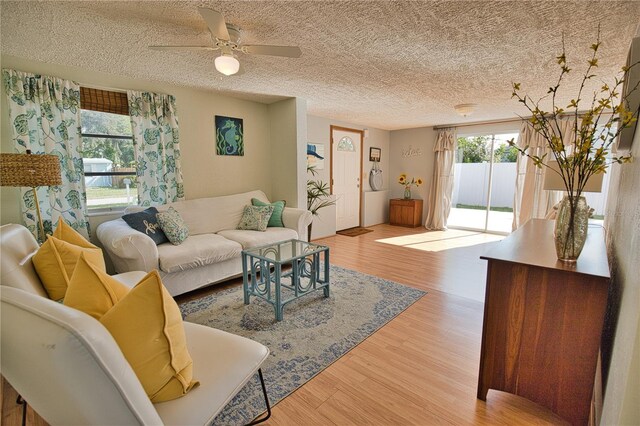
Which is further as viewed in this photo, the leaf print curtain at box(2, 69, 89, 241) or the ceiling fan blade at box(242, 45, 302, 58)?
the leaf print curtain at box(2, 69, 89, 241)

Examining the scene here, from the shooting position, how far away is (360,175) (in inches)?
250

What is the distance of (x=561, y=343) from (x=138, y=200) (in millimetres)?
3772

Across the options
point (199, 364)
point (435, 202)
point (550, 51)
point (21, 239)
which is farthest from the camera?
point (435, 202)

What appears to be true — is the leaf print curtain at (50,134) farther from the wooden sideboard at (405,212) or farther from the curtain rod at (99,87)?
the wooden sideboard at (405,212)

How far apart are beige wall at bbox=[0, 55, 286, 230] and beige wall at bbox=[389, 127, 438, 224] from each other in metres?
3.55

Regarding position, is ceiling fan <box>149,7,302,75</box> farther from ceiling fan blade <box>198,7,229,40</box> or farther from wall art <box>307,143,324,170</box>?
wall art <box>307,143,324,170</box>

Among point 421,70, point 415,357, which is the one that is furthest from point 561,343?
point 421,70

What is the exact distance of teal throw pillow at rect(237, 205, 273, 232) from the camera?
3.59 meters

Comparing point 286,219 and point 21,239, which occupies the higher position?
point 21,239

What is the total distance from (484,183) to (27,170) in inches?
258

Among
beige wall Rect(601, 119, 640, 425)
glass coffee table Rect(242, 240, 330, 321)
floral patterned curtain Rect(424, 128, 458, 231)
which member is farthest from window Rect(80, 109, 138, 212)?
floral patterned curtain Rect(424, 128, 458, 231)

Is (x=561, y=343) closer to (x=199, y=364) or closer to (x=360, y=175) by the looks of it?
(x=199, y=364)

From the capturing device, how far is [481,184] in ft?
19.3

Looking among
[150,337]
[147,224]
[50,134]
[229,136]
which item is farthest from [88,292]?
[229,136]
